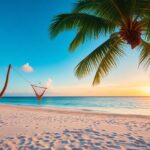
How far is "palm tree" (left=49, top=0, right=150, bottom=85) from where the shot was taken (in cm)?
458

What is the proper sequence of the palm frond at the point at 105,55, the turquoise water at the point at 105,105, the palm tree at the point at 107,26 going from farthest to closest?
the turquoise water at the point at 105,105 < the palm frond at the point at 105,55 < the palm tree at the point at 107,26

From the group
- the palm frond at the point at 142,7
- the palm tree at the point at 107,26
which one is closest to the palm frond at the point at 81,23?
the palm tree at the point at 107,26

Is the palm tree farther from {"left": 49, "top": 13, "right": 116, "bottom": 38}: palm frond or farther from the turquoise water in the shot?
the turquoise water

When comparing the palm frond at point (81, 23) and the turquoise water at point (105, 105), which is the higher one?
the palm frond at point (81, 23)

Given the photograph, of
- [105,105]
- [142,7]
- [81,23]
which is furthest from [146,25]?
[105,105]

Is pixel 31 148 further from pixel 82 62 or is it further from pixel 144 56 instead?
pixel 144 56

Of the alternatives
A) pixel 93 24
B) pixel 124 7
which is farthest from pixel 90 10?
pixel 124 7

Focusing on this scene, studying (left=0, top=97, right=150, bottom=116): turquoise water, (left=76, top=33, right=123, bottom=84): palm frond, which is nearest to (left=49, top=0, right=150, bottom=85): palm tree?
(left=76, top=33, right=123, bottom=84): palm frond

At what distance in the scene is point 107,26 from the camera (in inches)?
219

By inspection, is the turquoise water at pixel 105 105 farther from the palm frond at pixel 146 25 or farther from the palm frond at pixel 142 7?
the palm frond at pixel 142 7

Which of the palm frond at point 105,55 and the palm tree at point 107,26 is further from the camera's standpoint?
the palm frond at point 105,55

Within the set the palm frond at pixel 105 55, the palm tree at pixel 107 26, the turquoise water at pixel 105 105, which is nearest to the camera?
the palm tree at pixel 107 26

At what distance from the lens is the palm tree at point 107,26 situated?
458 centimetres

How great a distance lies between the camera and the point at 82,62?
20.8 ft
